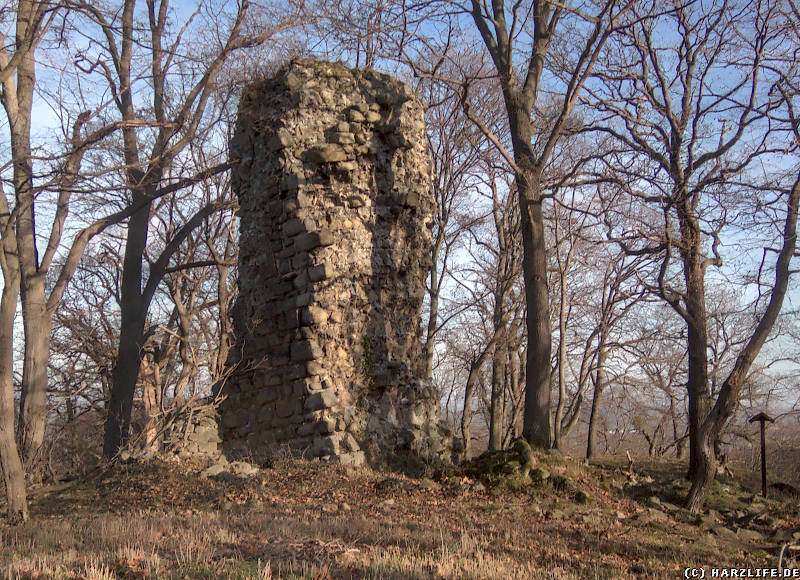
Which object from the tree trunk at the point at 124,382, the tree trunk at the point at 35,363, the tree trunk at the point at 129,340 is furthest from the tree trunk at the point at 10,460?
the tree trunk at the point at 124,382

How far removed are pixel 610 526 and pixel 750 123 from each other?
7.46 m

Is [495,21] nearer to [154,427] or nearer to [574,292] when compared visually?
[154,427]

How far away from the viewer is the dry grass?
4.15m

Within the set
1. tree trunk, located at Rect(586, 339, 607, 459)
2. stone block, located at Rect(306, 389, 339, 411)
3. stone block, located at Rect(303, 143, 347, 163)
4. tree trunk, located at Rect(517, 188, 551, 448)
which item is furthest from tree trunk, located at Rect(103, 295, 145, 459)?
tree trunk, located at Rect(586, 339, 607, 459)

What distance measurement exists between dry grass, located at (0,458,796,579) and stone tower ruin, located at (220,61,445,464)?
1108 millimetres

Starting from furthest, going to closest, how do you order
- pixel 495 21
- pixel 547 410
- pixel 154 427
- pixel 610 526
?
pixel 495 21
pixel 547 410
pixel 154 427
pixel 610 526

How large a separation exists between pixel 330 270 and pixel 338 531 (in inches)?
187

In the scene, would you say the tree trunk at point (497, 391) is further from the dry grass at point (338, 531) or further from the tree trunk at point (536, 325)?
the dry grass at point (338, 531)

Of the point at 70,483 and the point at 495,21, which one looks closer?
the point at 70,483

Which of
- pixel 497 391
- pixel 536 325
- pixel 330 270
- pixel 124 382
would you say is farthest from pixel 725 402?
pixel 124 382

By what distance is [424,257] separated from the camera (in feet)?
35.0

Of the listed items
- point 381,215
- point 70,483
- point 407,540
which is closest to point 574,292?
point 381,215

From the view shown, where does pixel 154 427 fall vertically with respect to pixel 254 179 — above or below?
below

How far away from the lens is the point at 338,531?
542 centimetres
